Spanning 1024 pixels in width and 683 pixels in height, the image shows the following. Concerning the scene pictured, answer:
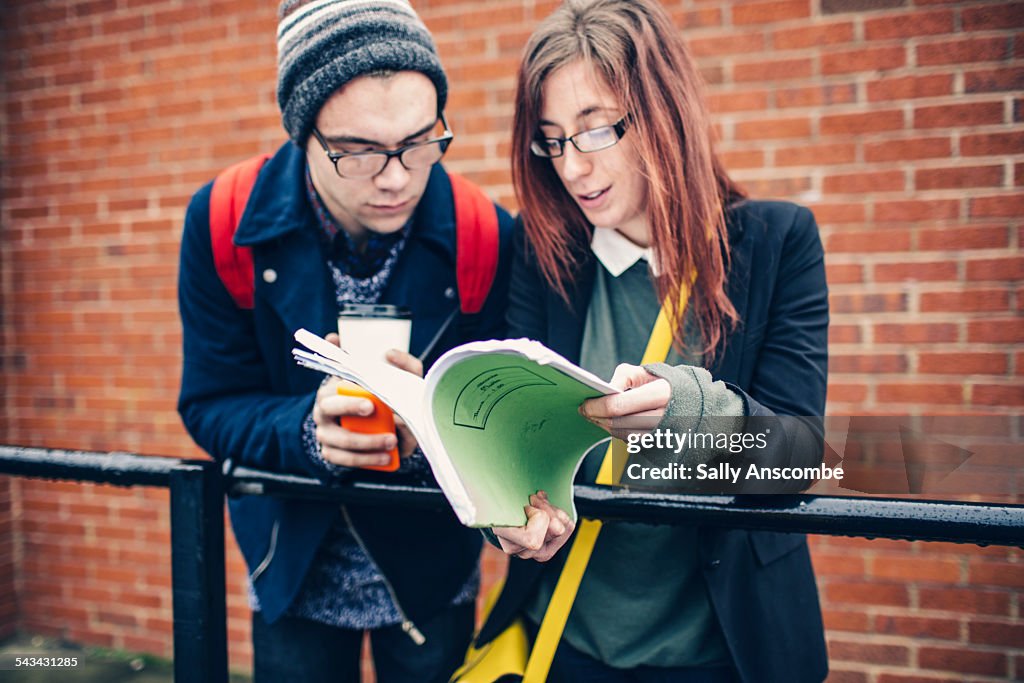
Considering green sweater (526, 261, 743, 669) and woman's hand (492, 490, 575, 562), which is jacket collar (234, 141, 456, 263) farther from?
woman's hand (492, 490, 575, 562)

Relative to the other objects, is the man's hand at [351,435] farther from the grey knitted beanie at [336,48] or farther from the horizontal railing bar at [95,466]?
the grey knitted beanie at [336,48]

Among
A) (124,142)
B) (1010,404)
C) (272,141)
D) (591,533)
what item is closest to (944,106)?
(1010,404)

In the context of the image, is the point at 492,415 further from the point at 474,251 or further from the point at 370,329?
the point at 474,251

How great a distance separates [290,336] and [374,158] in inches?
15.9

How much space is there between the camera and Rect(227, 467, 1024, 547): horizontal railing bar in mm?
832

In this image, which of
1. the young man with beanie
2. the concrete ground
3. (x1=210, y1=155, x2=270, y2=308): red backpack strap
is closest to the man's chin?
the young man with beanie

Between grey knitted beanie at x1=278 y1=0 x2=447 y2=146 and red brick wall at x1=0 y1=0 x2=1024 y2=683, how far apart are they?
1.25m

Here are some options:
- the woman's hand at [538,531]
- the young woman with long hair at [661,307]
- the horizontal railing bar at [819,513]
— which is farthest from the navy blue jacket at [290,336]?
the woman's hand at [538,531]

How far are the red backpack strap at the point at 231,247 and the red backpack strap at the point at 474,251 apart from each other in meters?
0.42

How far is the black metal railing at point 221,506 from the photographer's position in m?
0.89

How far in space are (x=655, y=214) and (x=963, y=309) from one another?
1507mm

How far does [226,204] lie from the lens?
146 cm

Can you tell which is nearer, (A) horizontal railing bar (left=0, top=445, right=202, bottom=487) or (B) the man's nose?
(A) horizontal railing bar (left=0, top=445, right=202, bottom=487)

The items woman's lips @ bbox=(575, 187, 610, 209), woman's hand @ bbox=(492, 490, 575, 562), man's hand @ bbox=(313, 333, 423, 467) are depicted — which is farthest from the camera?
woman's lips @ bbox=(575, 187, 610, 209)
